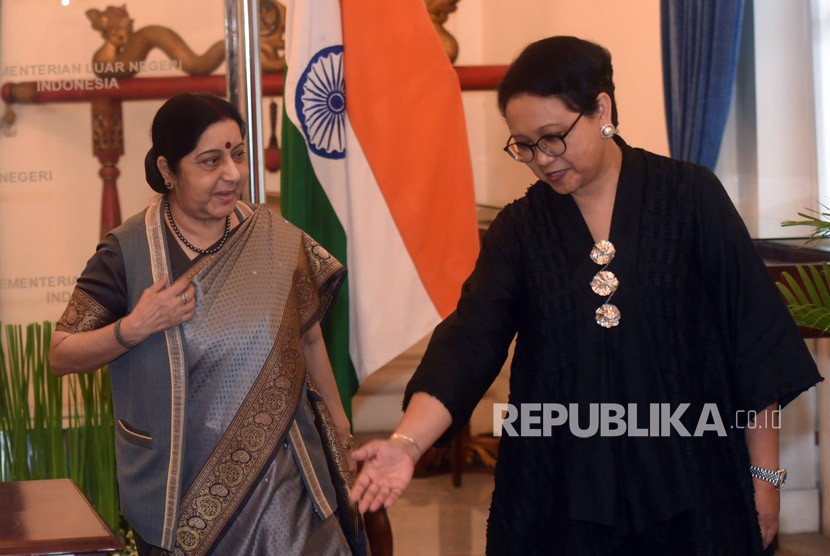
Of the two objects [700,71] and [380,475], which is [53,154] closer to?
[380,475]

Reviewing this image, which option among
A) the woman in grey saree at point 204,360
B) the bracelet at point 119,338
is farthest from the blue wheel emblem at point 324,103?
the bracelet at point 119,338

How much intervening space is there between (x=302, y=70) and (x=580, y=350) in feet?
5.74

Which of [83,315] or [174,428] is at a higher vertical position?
[83,315]

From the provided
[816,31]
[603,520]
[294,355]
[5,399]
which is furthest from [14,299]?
[816,31]

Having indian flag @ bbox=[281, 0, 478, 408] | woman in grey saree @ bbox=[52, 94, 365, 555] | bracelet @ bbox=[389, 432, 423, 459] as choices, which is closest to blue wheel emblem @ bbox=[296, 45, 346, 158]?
indian flag @ bbox=[281, 0, 478, 408]

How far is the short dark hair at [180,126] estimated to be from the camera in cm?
243

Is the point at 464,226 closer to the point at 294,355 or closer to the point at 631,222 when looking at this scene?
the point at 294,355

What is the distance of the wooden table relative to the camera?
1.64 meters

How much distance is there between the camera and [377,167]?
3.39 meters

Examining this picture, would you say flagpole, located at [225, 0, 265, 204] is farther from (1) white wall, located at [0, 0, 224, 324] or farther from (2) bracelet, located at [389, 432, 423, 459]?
(2) bracelet, located at [389, 432, 423, 459]

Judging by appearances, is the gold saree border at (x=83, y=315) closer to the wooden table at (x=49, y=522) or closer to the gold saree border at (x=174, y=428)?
the gold saree border at (x=174, y=428)

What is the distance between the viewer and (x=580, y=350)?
73.0 inches

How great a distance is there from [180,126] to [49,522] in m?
0.98

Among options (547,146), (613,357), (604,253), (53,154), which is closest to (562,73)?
(547,146)
